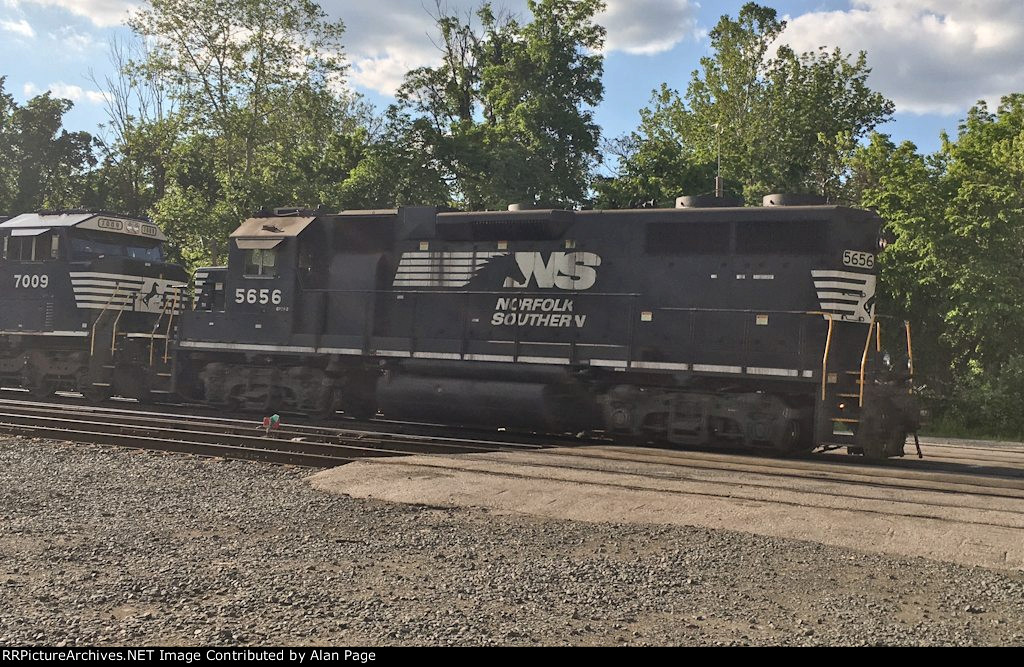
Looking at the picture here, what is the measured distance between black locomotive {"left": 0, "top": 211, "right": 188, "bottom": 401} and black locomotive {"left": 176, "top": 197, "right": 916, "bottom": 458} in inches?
72.5

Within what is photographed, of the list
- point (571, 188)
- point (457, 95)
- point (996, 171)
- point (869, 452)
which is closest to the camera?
point (869, 452)

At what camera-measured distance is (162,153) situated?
3775 cm

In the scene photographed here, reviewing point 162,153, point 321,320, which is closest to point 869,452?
point 321,320

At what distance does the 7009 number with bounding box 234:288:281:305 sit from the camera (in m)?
15.6

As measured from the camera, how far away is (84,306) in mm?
17984

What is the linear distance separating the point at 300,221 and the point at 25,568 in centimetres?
1018

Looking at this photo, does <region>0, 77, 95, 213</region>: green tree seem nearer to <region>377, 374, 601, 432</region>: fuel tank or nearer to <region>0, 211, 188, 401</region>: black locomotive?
<region>0, 211, 188, 401</region>: black locomotive

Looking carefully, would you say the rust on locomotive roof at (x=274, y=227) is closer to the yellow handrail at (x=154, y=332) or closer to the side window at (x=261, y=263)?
the side window at (x=261, y=263)

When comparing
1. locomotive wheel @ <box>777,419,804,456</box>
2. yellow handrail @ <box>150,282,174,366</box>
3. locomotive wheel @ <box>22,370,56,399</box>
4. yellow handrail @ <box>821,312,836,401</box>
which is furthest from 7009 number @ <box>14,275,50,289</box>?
yellow handrail @ <box>821,312,836,401</box>

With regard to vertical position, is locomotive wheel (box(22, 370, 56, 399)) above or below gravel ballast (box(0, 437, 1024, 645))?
above

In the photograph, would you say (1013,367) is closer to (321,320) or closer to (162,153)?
(321,320)

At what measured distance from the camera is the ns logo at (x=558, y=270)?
13.7 metres

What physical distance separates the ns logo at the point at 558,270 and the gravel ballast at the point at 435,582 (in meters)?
5.98

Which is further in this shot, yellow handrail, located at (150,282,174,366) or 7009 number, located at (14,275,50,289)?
7009 number, located at (14,275,50,289)
